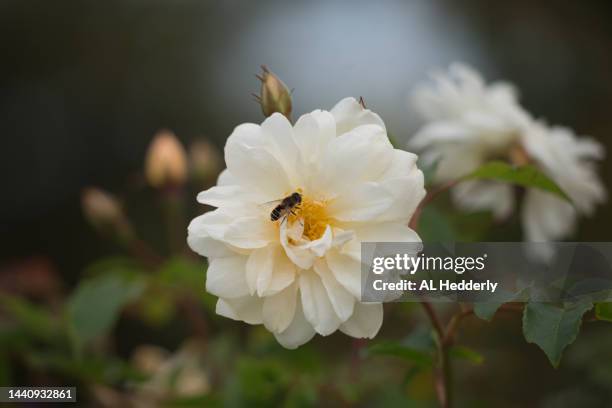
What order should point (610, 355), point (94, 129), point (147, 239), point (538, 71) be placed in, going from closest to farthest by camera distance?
point (610, 355) < point (147, 239) < point (538, 71) < point (94, 129)

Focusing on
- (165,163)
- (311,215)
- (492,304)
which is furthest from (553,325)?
(165,163)

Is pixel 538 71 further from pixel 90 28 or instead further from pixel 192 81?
pixel 90 28

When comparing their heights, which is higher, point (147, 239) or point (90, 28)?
point (90, 28)

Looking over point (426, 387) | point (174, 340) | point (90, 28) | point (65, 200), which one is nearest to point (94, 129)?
point (65, 200)

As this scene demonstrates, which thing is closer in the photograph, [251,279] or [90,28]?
[251,279]

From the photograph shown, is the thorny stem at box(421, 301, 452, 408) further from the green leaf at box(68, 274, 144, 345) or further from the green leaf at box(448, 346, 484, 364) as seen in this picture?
the green leaf at box(68, 274, 144, 345)

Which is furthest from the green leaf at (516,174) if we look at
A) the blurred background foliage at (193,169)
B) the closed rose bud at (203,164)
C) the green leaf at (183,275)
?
the closed rose bud at (203,164)

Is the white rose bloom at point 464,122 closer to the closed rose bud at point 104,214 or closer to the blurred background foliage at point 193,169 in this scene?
the blurred background foliage at point 193,169
